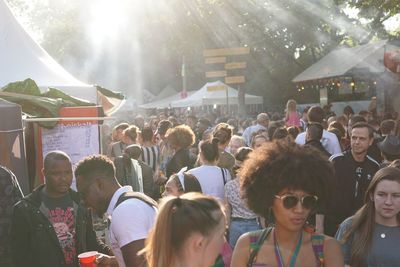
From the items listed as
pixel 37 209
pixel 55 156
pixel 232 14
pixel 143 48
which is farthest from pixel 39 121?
pixel 143 48

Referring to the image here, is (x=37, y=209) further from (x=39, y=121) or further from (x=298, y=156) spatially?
(x=39, y=121)

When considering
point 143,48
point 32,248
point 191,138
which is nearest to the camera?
point 32,248

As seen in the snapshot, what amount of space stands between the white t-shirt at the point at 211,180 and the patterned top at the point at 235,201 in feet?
0.84

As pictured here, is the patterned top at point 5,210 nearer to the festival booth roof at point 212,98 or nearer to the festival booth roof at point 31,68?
the festival booth roof at point 31,68

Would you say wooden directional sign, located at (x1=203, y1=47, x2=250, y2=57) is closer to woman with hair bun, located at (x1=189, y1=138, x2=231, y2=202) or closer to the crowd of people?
woman with hair bun, located at (x1=189, y1=138, x2=231, y2=202)

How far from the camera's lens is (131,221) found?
132 inches

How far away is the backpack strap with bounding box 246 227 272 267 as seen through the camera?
3.25 m

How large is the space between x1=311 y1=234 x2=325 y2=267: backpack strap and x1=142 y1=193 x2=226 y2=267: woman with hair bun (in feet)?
2.37

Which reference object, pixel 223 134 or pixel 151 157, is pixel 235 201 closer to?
pixel 223 134

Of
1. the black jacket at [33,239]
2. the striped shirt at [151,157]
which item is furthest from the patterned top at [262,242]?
the striped shirt at [151,157]

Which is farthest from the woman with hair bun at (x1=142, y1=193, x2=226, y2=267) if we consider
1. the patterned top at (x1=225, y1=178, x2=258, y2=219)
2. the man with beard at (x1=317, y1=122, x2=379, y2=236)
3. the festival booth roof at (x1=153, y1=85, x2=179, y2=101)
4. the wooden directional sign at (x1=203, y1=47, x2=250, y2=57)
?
the festival booth roof at (x1=153, y1=85, x2=179, y2=101)

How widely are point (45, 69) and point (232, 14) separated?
25056 millimetres

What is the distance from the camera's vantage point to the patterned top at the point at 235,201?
6055 mm

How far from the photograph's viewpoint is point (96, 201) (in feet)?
12.6
